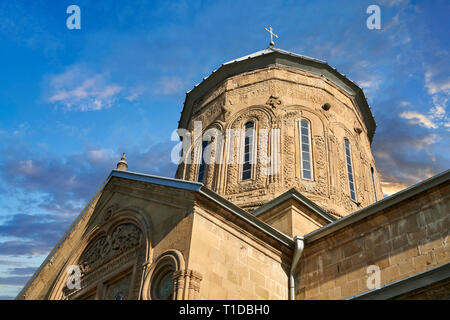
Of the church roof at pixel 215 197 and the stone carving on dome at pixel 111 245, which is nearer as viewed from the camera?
the church roof at pixel 215 197

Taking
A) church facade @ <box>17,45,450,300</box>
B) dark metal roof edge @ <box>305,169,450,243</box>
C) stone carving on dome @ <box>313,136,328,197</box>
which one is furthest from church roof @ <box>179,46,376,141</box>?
dark metal roof edge @ <box>305,169,450,243</box>

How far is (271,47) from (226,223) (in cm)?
1031

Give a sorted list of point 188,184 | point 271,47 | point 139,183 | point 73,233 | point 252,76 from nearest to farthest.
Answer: point 188,184
point 139,183
point 73,233
point 252,76
point 271,47

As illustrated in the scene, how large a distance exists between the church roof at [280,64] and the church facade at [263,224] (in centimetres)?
50

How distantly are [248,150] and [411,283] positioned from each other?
7.57 metres

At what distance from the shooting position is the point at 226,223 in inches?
333

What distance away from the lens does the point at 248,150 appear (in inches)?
545

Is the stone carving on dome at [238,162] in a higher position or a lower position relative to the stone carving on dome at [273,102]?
lower

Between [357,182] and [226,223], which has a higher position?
[357,182]

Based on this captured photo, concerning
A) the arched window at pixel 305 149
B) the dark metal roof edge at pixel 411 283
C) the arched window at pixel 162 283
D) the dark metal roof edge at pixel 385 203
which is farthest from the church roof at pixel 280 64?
the dark metal roof edge at pixel 411 283

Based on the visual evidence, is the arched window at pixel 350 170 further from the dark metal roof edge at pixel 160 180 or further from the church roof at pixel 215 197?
the dark metal roof edge at pixel 160 180

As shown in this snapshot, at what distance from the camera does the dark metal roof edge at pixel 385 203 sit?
807 centimetres

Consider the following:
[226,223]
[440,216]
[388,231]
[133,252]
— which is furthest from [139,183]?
[440,216]
